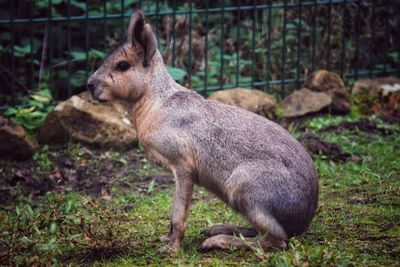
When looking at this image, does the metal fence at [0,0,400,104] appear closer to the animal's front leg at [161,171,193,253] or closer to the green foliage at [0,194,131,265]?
the green foliage at [0,194,131,265]

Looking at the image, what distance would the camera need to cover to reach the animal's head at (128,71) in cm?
544

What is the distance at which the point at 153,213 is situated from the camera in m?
6.42

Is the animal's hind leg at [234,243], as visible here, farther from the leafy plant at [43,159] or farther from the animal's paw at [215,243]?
the leafy plant at [43,159]

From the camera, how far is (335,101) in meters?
9.48

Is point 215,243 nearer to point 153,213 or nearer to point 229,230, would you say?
point 229,230

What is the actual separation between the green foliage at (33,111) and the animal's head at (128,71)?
2.68 m

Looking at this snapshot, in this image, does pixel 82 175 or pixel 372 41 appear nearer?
pixel 82 175

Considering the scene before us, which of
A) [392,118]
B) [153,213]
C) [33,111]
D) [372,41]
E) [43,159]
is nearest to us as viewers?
[153,213]

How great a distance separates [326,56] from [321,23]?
1.86ft

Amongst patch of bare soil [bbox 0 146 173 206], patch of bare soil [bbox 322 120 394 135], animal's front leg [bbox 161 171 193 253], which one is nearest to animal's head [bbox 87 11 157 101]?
animal's front leg [bbox 161 171 193 253]

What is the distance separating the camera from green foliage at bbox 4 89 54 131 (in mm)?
8011

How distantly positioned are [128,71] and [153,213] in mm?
1426

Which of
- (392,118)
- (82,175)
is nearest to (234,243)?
(82,175)

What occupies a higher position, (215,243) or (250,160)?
(250,160)
